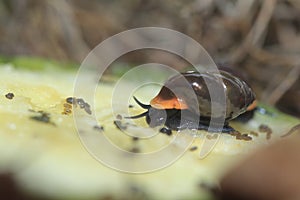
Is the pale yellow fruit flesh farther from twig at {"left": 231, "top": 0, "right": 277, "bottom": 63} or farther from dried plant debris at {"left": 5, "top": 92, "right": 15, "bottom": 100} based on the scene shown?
twig at {"left": 231, "top": 0, "right": 277, "bottom": 63}

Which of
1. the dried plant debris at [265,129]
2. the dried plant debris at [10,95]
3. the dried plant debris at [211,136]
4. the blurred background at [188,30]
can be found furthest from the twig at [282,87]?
the dried plant debris at [10,95]

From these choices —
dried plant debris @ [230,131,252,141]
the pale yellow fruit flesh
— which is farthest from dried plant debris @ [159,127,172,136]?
dried plant debris @ [230,131,252,141]

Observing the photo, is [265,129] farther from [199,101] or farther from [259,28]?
[259,28]

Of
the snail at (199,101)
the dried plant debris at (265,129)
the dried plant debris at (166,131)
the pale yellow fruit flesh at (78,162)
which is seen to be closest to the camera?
the pale yellow fruit flesh at (78,162)

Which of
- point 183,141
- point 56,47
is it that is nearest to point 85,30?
point 56,47

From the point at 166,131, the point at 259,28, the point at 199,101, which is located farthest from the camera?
the point at 259,28

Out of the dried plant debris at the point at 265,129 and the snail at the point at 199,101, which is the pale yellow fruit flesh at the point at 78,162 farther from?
the dried plant debris at the point at 265,129

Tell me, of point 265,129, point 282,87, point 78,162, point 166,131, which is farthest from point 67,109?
point 282,87
